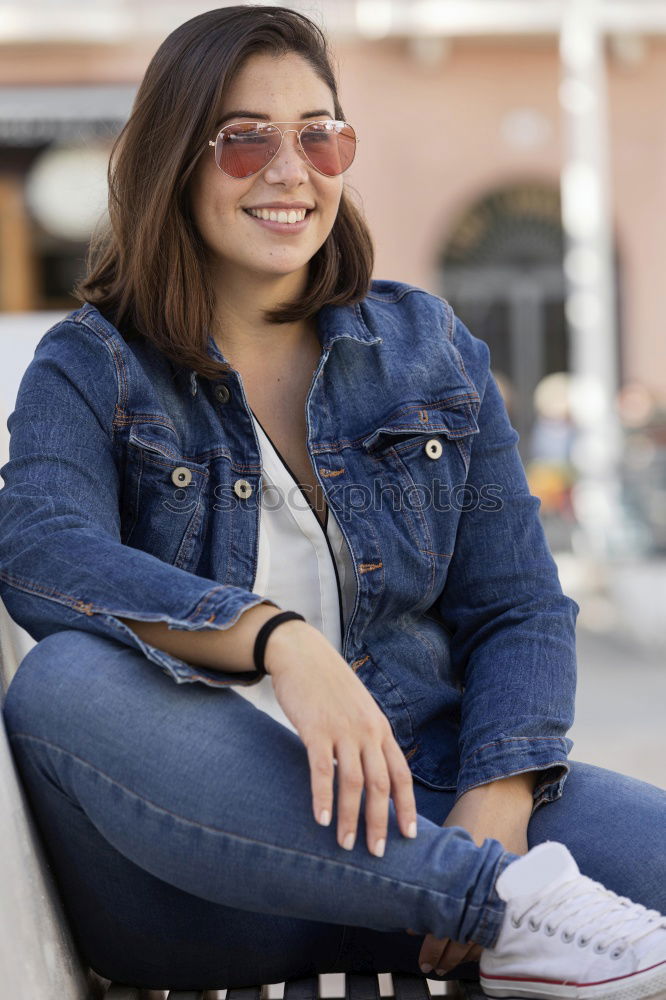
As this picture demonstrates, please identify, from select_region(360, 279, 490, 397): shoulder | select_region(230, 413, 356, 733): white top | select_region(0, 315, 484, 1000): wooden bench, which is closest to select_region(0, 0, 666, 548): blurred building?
select_region(360, 279, 490, 397): shoulder

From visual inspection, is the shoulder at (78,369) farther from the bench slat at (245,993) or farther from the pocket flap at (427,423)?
the bench slat at (245,993)

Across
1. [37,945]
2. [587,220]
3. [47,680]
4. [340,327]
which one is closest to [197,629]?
[47,680]

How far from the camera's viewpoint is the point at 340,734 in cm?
150

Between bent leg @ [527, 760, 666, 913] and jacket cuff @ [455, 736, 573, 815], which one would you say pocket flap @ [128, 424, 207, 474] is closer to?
jacket cuff @ [455, 736, 573, 815]

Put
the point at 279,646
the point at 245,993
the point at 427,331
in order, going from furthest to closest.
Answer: the point at 427,331 → the point at 245,993 → the point at 279,646

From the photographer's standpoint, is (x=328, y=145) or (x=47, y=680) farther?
(x=328, y=145)

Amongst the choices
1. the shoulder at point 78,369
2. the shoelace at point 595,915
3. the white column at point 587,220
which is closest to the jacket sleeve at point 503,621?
the shoelace at point 595,915

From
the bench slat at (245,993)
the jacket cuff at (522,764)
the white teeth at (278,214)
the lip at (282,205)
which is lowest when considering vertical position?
the bench slat at (245,993)

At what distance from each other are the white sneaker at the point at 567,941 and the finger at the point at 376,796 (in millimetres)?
144

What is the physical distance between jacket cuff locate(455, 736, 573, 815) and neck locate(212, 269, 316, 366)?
721 mm

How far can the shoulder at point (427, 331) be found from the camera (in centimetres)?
208

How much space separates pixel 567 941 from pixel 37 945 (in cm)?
60

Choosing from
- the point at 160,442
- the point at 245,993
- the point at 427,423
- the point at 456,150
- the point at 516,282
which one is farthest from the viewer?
the point at 516,282

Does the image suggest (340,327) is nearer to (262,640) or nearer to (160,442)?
(160,442)
